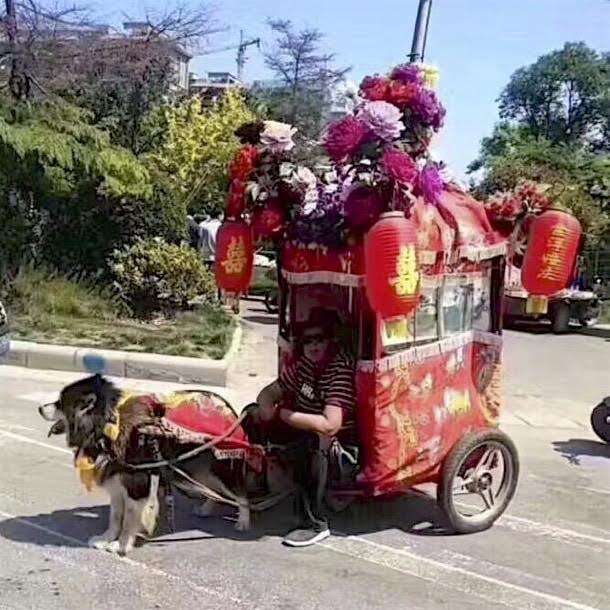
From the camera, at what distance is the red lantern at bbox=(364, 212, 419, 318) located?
4758 millimetres

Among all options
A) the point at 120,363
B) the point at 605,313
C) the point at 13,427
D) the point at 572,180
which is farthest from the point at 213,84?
the point at 13,427

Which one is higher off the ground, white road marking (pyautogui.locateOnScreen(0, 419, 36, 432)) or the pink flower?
the pink flower

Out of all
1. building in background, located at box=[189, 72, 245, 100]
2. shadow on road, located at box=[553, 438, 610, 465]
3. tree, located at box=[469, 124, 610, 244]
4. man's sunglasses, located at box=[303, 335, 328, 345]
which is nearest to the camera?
man's sunglasses, located at box=[303, 335, 328, 345]

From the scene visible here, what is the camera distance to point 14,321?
40.0 ft

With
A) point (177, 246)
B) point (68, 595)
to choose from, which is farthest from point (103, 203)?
point (68, 595)

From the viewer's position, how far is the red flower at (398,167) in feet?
15.9

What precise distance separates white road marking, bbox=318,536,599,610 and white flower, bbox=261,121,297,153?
7.15 feet

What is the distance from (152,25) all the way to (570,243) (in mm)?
16640

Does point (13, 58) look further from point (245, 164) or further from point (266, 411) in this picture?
point (266, 411)

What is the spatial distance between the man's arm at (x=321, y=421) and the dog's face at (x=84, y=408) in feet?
3.03

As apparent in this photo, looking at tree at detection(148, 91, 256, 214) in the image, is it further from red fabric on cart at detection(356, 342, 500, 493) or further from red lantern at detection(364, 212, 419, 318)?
red lantern at detection(364, 212, 419, 318)

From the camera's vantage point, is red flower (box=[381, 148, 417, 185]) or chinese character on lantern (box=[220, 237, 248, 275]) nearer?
red flower (box=[381, 148, 417, 185])

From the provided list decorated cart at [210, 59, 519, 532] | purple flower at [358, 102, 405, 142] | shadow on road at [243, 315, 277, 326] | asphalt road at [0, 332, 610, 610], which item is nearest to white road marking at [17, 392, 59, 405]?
asphalt road at [0, 332, 610, 610]

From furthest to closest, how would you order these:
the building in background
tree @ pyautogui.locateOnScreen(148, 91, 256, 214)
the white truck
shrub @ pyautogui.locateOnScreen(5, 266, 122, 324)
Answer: the building in background < tree @ pyautogui.locateOnScreen(148, 91, 256, 214) < the white truck < shrub @ pyautogui.locateOnScreen(5, 266, 122, 324)
